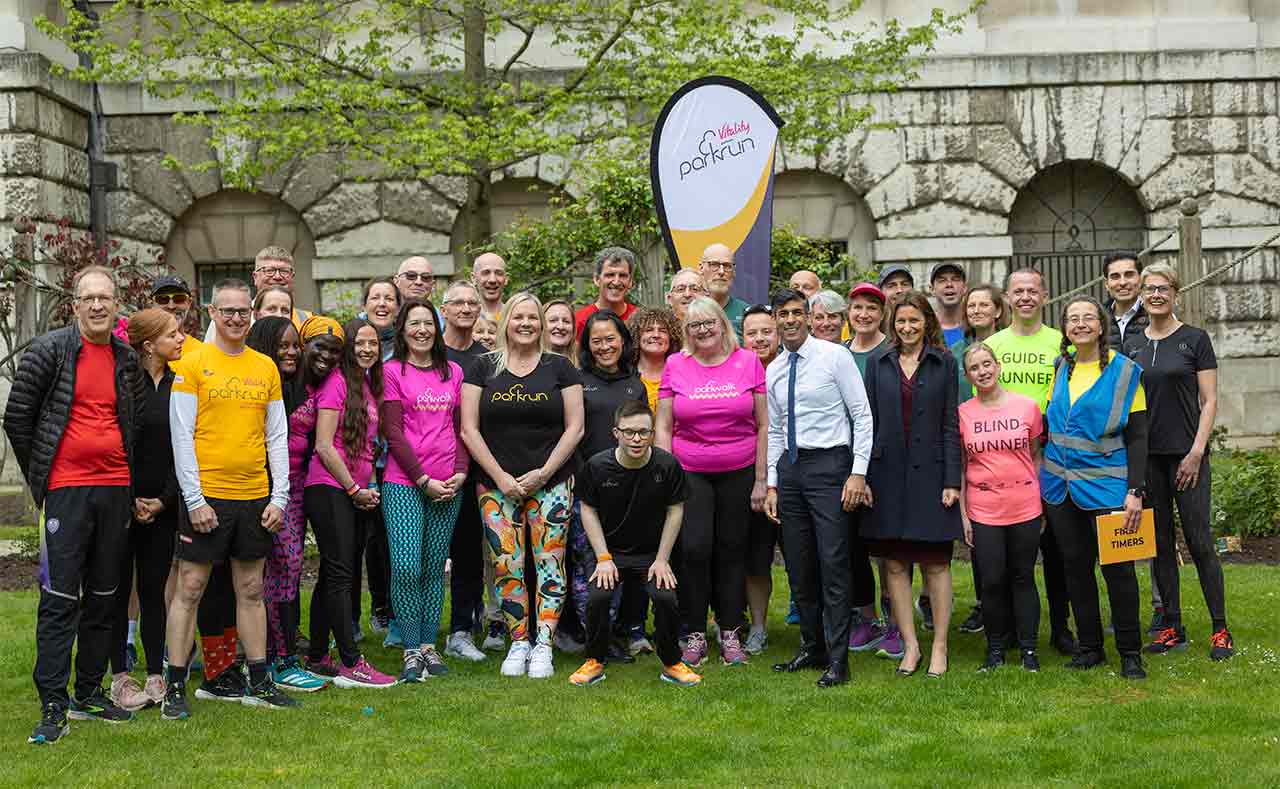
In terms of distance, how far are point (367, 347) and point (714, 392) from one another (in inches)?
69.2

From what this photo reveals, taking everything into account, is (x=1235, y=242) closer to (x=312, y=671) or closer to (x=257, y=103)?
(x=257, y=103)

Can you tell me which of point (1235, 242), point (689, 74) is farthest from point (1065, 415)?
point (1235, 242)

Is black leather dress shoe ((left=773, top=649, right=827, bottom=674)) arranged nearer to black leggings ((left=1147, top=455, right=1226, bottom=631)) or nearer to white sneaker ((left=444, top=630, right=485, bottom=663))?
white sneaker ((left=444, top=630, right=485, bottom=663))

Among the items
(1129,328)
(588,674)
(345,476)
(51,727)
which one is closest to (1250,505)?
(1129,328)

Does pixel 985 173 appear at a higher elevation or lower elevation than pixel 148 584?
higher

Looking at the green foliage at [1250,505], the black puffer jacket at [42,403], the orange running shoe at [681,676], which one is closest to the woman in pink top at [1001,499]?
the orange running shoe at [681,676]

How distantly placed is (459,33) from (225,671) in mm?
9244

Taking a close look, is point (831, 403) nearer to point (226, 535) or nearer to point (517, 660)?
point (517, 660)

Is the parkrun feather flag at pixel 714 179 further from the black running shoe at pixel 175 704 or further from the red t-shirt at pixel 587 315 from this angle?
the black running shoe at pixel 175 704

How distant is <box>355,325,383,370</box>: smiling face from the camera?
23.3 feet

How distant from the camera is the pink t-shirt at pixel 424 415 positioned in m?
7.23

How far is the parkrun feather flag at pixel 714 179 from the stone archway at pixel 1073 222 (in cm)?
832

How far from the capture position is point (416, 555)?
725 centimetres

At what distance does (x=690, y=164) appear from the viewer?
9055 millimetres
